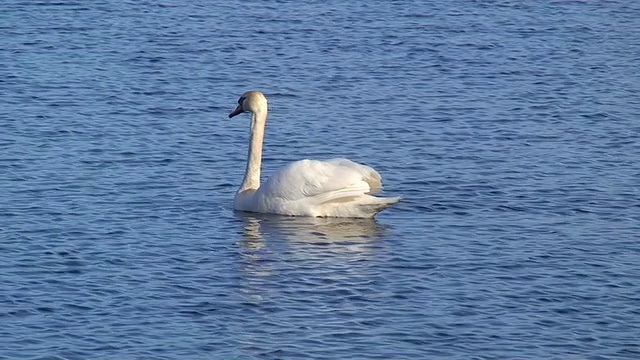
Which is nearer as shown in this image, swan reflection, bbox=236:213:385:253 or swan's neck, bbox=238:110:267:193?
swan reflection, bbox=236:213:385:253

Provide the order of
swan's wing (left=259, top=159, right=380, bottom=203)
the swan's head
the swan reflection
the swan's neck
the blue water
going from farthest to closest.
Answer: the swan's head → the swan's neck → swan's wing (left=259, top=159, right=380, bottom=203) → the swan reflection → the blue water

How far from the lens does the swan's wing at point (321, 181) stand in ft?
52.1

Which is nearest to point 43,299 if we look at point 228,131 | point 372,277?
point 372,277

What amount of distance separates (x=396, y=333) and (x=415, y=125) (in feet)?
26.0

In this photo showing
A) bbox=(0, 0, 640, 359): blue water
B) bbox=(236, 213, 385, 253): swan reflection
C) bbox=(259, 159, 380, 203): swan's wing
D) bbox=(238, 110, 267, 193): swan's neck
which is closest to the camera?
bbox=(0, 0, 640, 359): blue water

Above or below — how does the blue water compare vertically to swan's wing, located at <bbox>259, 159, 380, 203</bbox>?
below

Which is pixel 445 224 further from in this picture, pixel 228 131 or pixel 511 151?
pixel 228 131

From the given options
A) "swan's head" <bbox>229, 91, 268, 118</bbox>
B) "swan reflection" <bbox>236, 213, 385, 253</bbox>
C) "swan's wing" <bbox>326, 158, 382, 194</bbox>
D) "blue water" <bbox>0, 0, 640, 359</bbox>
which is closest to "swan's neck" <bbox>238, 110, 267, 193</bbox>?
"swan's head" <bbox>229, 91, 268, 118</bbox>

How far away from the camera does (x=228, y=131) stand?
19672 millimetres

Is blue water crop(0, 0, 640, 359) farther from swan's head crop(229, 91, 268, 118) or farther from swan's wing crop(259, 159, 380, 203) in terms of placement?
swan's head crop(229, 91, 268, 118)

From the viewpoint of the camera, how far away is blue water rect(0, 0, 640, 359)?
483 inches

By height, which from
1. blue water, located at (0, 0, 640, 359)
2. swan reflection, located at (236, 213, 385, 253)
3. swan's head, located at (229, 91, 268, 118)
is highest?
swan's head, located at (229, 91, 268, 118)

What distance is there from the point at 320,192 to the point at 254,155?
4.17ft

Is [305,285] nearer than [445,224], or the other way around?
[305,285]
